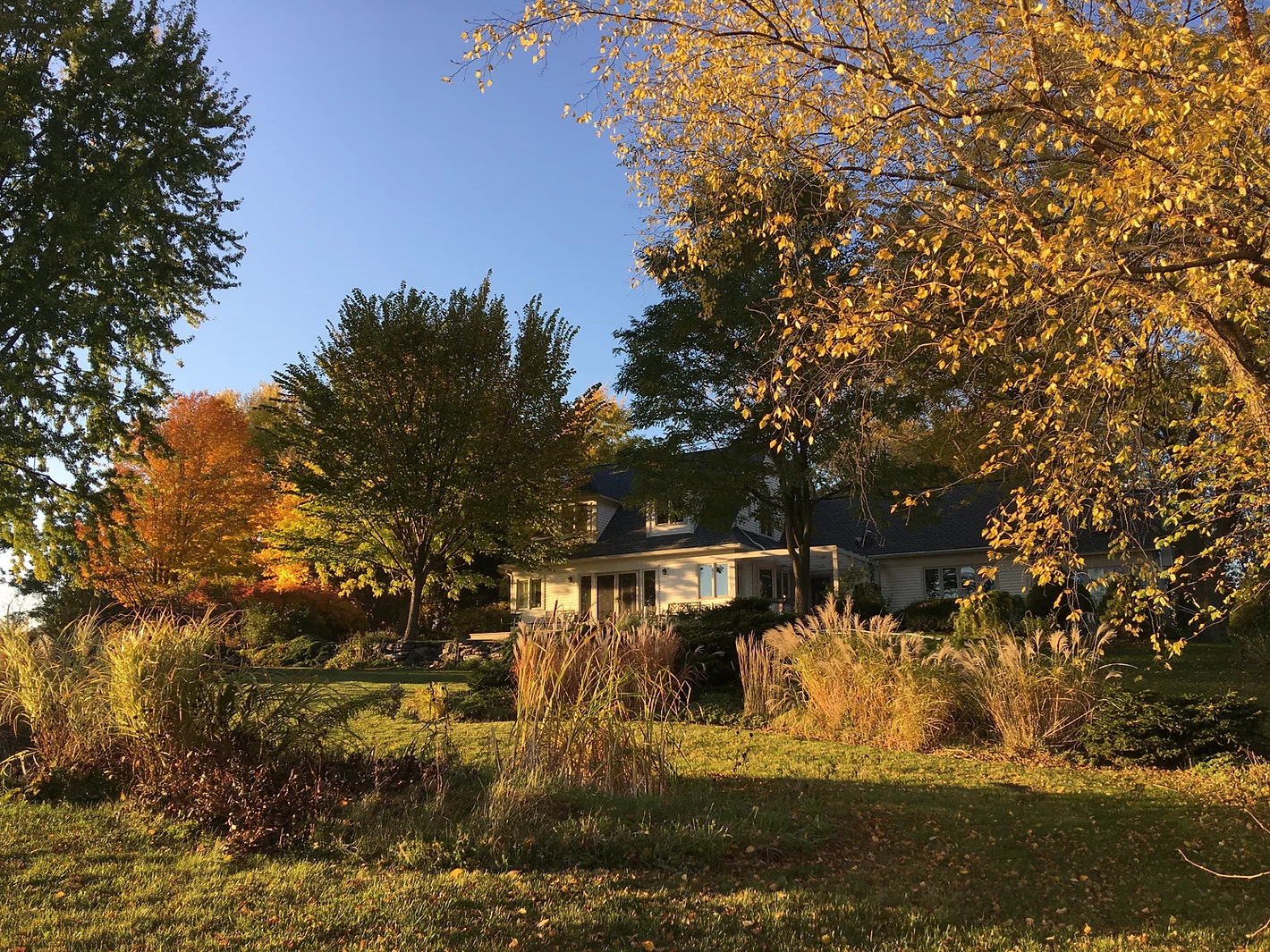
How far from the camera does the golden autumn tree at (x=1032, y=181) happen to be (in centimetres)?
471

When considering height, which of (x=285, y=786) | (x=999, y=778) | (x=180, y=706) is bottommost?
(x=999, y=778)

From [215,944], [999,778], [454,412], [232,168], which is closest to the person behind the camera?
[215,944]

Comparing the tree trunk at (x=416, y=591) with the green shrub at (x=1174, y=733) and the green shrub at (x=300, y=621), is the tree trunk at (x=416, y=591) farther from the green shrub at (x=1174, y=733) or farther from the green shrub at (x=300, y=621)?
the green shrub at (x=1174, y=733)

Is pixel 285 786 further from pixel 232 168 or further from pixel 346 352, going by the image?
pixel 346 352

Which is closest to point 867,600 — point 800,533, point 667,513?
point 800,533

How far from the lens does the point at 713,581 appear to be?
28.2 metres

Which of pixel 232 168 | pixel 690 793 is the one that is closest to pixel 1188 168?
pixel 690 793

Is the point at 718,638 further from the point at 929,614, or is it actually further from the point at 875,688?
the point at 929,614

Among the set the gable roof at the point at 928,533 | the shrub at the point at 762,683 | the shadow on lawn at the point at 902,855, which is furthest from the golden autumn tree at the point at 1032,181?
the gable roof at the point at 928,533

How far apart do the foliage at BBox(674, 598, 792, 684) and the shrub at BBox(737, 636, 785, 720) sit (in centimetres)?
65

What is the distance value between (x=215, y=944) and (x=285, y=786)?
1820mm

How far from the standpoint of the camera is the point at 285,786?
555 centimetres

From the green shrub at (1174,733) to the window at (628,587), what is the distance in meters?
21.8

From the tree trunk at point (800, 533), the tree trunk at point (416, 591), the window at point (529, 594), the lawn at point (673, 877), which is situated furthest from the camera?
the window at point (529, 594)
